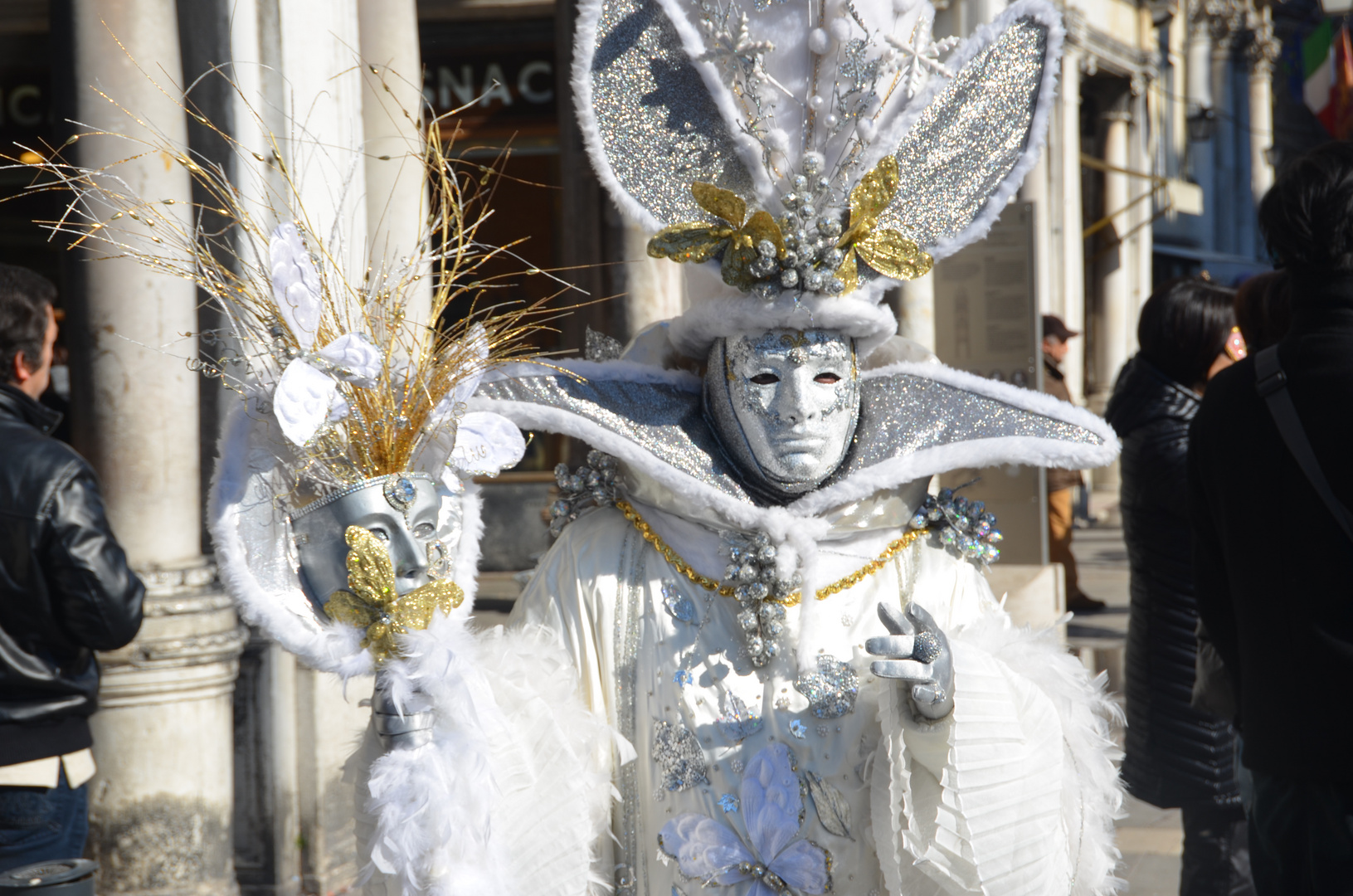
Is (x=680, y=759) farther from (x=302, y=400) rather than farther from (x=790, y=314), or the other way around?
(x=302, y=400)

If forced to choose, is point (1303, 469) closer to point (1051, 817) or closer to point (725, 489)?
point (1051, 817)

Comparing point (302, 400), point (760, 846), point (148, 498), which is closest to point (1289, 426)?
point (760, 846)

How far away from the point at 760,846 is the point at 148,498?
2.24 meters

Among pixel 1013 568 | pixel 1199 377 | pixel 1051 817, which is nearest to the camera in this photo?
pixel 1051 817

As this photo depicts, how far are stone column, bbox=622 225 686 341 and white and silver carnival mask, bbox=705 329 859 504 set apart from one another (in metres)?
3.23

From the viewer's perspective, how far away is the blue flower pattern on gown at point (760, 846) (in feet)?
6.47

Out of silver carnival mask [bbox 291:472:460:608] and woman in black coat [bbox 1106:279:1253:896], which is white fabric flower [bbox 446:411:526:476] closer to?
silver carnival mask [bbox 291:472:460:608]

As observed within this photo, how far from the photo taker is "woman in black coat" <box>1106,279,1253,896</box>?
9.77 ft

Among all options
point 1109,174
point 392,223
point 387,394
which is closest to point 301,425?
point 387,394

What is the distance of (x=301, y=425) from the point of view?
5.08ft

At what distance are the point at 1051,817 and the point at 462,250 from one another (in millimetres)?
1201

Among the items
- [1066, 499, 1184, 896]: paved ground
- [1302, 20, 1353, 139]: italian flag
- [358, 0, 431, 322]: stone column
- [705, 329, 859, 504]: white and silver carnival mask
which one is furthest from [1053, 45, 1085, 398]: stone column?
[705, 329, 859, 504]: white and silver carnival mask

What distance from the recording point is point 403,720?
1.64 m

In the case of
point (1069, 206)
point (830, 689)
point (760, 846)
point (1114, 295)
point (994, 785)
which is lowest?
point (760, 846)
